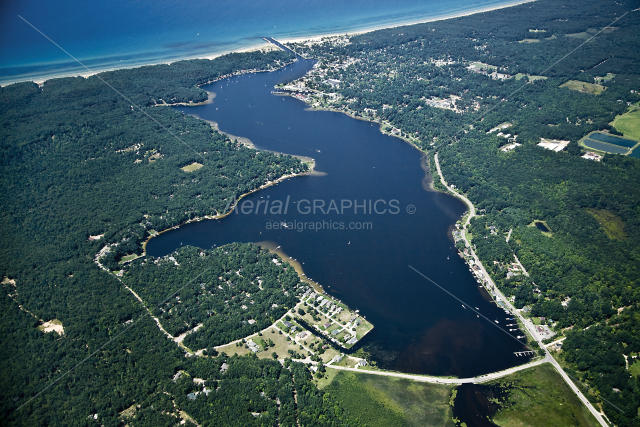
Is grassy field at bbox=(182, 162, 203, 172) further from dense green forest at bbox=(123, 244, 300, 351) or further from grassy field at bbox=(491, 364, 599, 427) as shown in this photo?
grassy field at bbox=(491, 364, 599, 427)

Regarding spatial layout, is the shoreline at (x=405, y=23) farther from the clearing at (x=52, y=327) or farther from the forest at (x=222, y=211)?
the clearing at (x=52, y=327)

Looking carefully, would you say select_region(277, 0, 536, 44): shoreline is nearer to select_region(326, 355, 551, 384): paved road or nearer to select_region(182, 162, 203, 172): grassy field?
select_region(182, 162, 203, 172): grassy field

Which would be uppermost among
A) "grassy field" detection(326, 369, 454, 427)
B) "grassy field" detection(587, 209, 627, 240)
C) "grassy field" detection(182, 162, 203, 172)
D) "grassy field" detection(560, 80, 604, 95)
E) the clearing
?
"grassy field" detection(182, 162, 203, 172)

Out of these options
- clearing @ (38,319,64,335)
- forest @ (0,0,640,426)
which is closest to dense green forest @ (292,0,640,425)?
forest @ (0,0,640,426)

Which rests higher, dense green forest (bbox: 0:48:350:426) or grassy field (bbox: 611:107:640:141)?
dense green forest (bbox: 0:48:350:426)

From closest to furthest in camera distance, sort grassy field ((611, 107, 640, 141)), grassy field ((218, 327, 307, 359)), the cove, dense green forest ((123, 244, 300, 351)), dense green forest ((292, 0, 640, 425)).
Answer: grassy field ((218, 327, 307, 359)), the cove, dense green forest ((123, 244, 300, 351)), dense green forest ((292, 0, 640, 425)), grassy field ((611, 107, 640, 141))

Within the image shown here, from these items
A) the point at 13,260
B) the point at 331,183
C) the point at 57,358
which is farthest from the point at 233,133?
the point at 57,358

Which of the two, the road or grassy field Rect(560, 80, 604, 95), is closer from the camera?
the road

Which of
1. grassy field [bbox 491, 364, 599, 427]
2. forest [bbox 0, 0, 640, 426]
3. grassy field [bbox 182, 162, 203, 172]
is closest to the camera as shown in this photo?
grassy field [bbox 491, 364, 599, 427]

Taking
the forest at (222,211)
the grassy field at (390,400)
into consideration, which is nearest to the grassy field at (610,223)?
the forest at (222,211)
